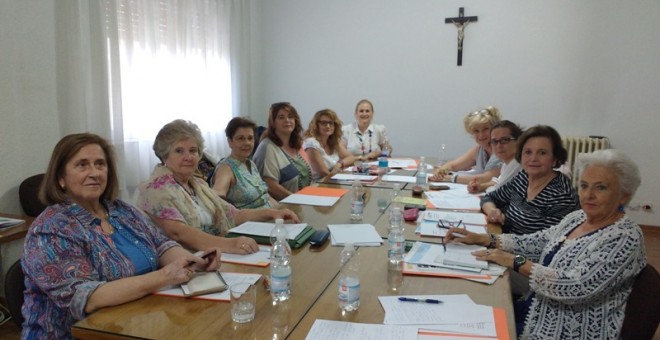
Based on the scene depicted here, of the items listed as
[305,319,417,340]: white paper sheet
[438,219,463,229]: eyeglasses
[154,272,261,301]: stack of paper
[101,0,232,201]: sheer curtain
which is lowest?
[305,319,417,340]: white paper sheet

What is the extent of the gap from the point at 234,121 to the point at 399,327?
199 centimetres

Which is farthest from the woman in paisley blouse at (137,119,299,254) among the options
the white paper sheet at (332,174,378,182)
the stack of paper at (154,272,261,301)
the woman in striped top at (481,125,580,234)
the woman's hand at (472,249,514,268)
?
the white paper sheet at (332,174,378,182)

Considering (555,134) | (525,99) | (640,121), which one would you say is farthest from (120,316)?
(640,121)

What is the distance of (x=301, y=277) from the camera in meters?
1.60

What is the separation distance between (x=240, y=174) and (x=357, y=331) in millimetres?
1772

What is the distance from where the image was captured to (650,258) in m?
3.98

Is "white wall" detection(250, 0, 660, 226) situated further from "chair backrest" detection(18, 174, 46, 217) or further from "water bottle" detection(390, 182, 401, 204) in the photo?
"chair backrest" detection(18, 174, 46, 217)

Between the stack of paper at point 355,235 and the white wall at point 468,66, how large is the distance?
3.54m

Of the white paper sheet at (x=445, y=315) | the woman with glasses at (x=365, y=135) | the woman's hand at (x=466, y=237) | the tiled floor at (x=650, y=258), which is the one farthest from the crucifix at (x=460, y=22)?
the white paper sheet at (x=445, y=315)

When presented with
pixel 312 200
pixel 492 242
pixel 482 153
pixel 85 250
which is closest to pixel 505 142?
pixel 482 153

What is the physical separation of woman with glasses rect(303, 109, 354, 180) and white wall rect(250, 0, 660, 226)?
4.33 ft

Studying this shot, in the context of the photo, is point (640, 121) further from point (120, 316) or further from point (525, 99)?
point (120, 316)

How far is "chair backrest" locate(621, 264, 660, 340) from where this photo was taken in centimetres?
148

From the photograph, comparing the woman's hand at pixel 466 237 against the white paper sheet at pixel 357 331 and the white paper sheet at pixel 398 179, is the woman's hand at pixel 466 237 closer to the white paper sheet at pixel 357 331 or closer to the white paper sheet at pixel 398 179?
the white paper sheet at pixel 357 331
